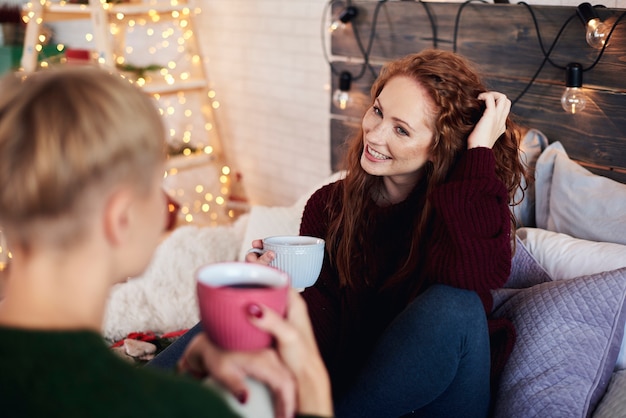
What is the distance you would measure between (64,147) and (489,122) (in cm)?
106

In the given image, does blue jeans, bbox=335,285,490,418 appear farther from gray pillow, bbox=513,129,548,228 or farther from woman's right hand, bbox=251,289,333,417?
gray pillow, bbox=513,129,548,228

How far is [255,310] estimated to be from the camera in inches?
31.6

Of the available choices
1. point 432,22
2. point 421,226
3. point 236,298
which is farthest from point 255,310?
point 432,22

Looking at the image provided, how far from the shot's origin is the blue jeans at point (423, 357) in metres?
1.26

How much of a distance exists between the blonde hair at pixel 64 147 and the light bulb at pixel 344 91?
1.98m

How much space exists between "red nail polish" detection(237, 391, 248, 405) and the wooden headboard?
1.43m

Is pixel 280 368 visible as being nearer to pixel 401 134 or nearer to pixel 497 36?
pixel 401 134

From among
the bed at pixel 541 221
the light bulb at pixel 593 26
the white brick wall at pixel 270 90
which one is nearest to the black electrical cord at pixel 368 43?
the bed at pixel 541 221

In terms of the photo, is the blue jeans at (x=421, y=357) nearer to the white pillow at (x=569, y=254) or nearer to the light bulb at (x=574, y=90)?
the white pillow at (x=569, y=254)

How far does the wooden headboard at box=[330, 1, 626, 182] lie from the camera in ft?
6.14

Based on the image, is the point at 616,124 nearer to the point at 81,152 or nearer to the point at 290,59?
the point at 81,152

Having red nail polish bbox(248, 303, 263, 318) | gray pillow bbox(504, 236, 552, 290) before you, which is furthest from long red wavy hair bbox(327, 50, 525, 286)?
red nail polish bbox(248, 303, 263, 318)

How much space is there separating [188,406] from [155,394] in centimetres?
3

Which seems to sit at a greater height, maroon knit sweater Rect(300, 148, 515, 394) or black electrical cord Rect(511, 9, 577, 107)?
black electrical cord Rect(511, 9, 577, 107)
